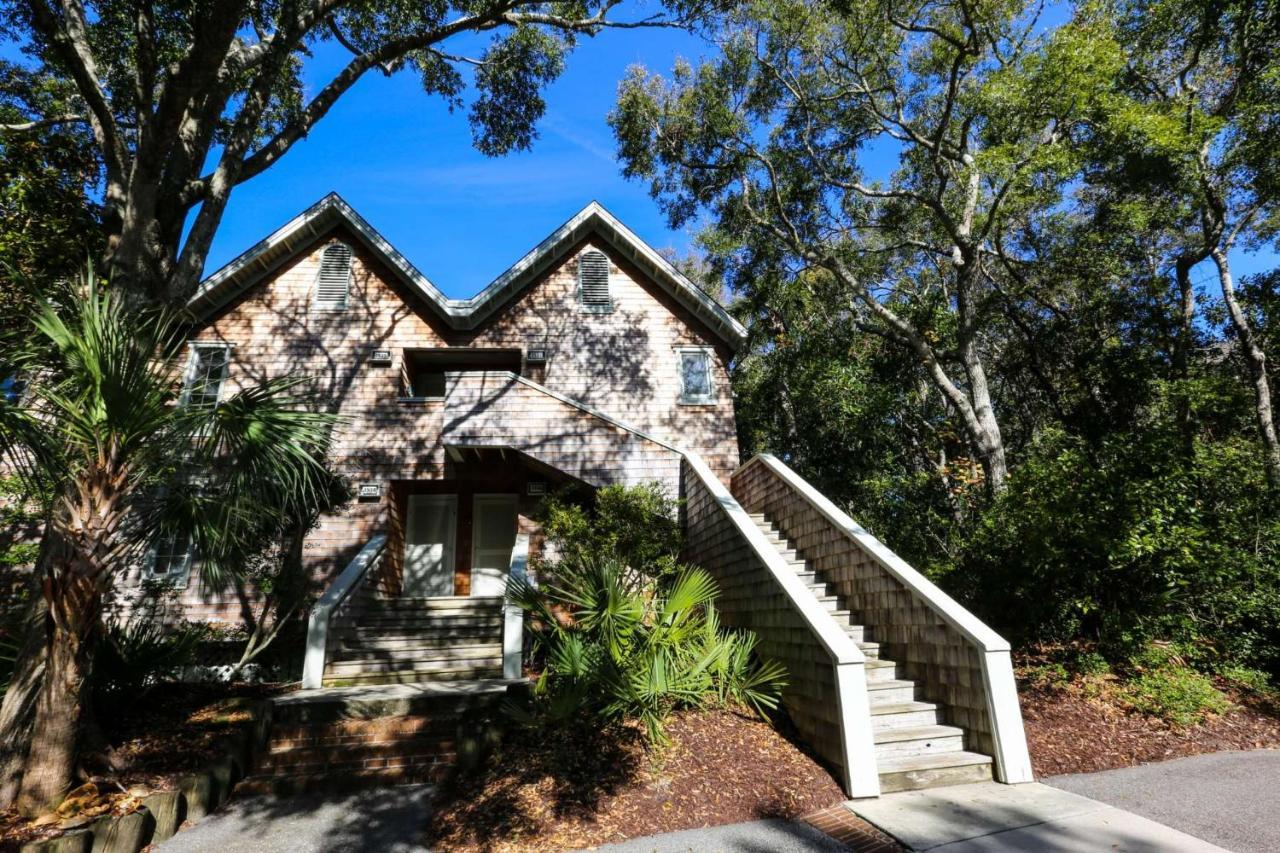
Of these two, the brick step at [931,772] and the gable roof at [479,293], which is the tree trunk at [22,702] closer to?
the brick step at [931,772]

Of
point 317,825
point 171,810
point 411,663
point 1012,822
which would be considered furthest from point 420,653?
point 1012,822

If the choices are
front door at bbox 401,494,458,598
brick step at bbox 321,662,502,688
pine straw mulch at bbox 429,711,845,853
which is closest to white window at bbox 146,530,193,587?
front door at bbox 401,494,458,598

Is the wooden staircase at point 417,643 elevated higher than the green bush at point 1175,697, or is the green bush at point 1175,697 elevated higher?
the wooden staircase at point 417,643

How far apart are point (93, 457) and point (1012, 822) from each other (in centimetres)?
778

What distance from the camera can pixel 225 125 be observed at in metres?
11.6

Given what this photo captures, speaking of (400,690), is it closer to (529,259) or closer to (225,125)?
(529,259)

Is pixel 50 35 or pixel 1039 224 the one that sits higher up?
pixel 1039 224

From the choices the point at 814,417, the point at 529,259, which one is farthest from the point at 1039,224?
the point at 529,259

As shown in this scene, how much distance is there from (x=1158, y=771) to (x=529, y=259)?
13.0 meters

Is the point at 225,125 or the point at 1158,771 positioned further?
the point at 225,125

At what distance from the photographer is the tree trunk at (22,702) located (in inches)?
198

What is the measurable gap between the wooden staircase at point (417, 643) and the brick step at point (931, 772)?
5.30 metres

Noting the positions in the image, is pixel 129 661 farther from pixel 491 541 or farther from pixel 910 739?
pixel 910 739

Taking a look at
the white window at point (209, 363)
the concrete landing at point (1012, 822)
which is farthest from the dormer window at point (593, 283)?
the concrete landing at point (1012, 822)
